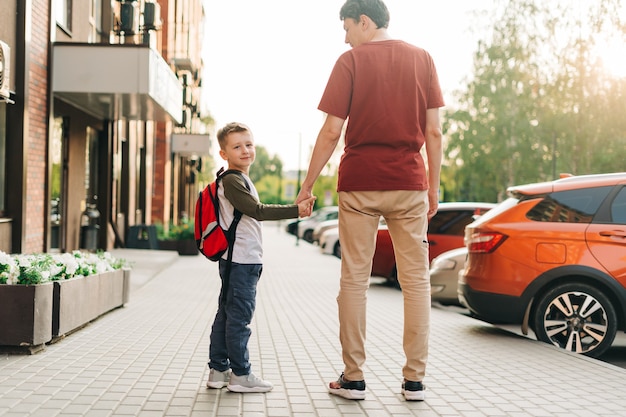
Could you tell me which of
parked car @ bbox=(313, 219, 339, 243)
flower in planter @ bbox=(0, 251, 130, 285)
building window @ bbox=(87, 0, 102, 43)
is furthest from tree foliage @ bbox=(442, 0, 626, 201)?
flower in planter @ bbox=(0, 251, 130, 285)

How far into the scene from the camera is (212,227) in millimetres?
5324

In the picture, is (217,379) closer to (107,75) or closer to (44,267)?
(44,267)

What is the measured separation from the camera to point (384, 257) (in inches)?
576

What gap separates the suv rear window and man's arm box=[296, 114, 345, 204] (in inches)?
138

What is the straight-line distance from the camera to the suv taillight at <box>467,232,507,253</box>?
817 cm

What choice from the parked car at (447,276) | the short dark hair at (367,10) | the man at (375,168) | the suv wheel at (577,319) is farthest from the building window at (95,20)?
the man at (375,168)

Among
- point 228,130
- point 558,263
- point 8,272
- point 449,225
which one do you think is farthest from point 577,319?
point 449,225

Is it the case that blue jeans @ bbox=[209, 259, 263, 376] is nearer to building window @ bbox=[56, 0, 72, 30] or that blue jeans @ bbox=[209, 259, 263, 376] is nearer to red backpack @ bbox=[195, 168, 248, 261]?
red backpack @ bbox=[195, 168, 248, 261]

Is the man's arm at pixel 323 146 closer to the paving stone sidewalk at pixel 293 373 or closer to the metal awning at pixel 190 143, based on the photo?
the paving stone sidewalk at pixel 293 373

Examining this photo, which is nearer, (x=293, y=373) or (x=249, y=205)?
(x=249, y=205)

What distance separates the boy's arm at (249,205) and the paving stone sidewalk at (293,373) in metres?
1.09

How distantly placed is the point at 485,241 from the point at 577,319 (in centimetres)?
114

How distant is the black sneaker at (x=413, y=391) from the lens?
516cm

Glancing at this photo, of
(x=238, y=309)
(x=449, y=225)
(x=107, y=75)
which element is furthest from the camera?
(x=107, y=75)
